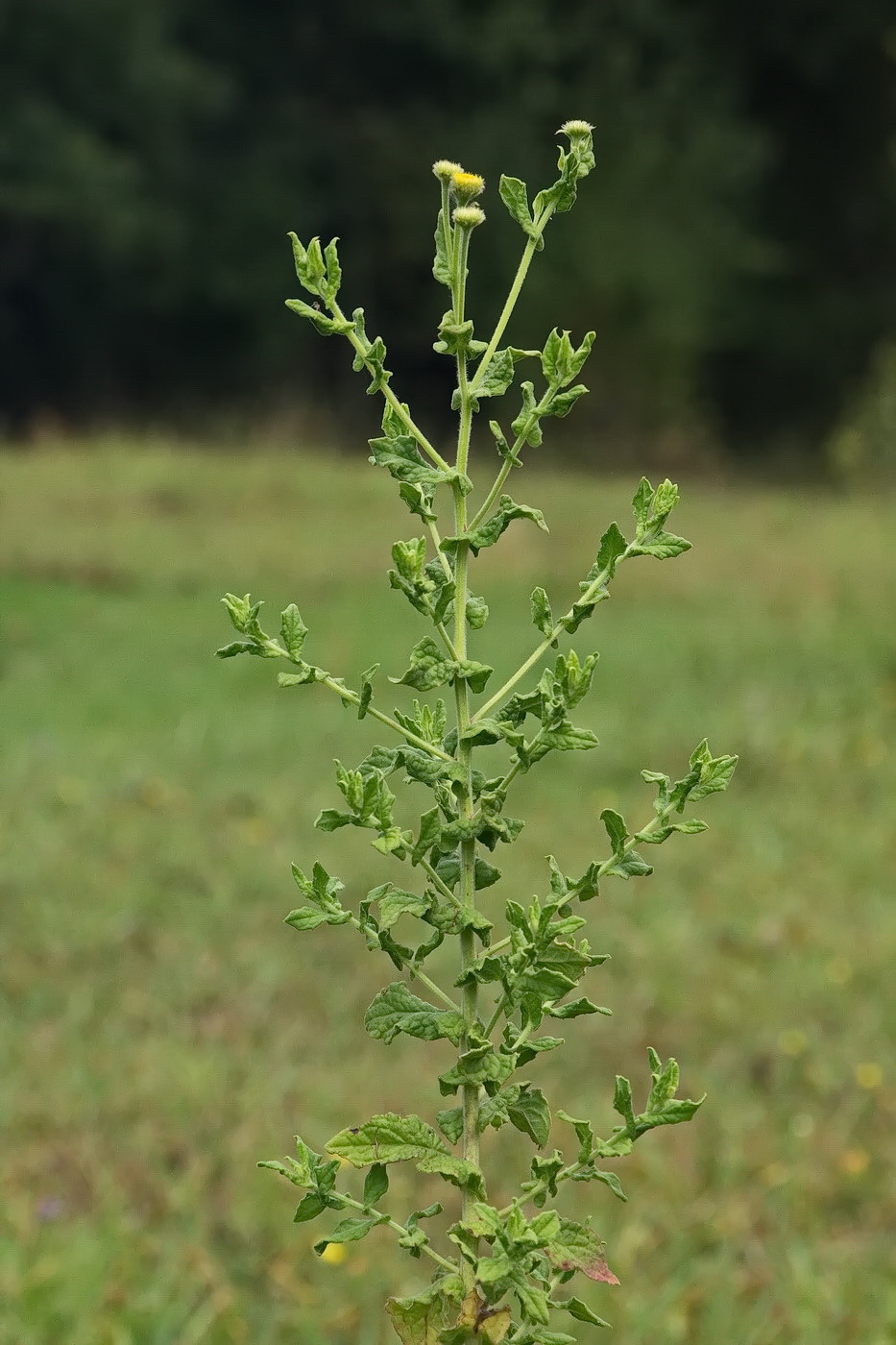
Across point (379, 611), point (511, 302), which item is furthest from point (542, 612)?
point (379, 611)

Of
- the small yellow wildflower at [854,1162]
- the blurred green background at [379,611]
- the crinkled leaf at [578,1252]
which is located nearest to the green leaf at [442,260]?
the crinkled leaf at [578,1252]

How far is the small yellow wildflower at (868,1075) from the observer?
3316 mm

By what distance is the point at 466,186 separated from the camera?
785 mm

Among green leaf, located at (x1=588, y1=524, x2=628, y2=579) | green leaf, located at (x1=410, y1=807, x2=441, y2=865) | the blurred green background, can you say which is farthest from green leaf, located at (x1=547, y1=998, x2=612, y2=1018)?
the blurred green background

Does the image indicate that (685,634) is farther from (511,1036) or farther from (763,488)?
(763,488)

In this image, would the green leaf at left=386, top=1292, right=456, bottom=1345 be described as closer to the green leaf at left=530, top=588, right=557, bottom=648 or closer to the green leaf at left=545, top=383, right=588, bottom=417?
the green leaf at left=530, top=588, right=557, bottom=648

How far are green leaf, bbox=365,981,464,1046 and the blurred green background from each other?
162cm

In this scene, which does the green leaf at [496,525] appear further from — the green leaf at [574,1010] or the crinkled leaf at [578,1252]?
the crinkled leaf at [578,1252]

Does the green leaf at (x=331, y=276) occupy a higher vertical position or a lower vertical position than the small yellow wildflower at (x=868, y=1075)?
higher

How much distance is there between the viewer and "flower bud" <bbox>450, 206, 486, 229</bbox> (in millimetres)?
775

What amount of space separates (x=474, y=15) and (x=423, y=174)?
6.42ft

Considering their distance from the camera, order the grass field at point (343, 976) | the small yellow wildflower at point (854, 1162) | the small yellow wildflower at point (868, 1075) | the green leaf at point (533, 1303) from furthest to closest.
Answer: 1. the small yellow wildflower at point (868, 1075)
2. the small yellow wildflower at point (854, 1162)
3. the grass field at point (343, 976)
4. the green leaf at point (533, 1303)

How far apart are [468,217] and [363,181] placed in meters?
19.6

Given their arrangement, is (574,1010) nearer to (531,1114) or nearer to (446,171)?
(531,1114)
